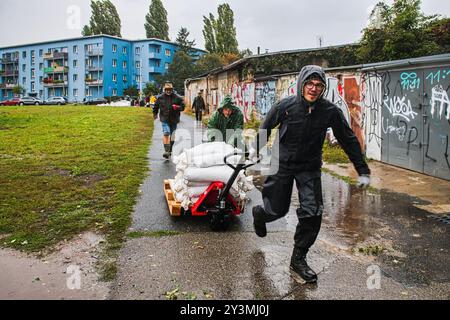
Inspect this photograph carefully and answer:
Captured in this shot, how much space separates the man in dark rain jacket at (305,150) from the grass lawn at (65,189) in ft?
6.55

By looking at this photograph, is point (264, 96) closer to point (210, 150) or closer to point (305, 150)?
point (210, 150)

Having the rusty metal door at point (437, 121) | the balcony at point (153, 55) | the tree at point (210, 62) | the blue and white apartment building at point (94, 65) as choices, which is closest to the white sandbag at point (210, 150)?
the rusty metal door at point (437, 121)

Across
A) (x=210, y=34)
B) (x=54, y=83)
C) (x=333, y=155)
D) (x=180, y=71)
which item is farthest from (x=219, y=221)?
(x=54, y=83)

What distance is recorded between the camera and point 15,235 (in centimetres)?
513

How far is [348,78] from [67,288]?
1037cm

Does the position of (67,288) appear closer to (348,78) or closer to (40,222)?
(40,222)

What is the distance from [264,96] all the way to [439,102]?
39.4 ft

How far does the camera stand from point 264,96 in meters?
20.2

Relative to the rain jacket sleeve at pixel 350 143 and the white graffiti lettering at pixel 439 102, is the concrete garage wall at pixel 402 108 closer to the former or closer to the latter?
the white graffiti lettering at pixel 439 102

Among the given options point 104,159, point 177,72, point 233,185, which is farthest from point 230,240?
point 177,72

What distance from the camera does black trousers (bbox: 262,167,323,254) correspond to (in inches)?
161

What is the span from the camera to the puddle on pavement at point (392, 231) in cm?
433
